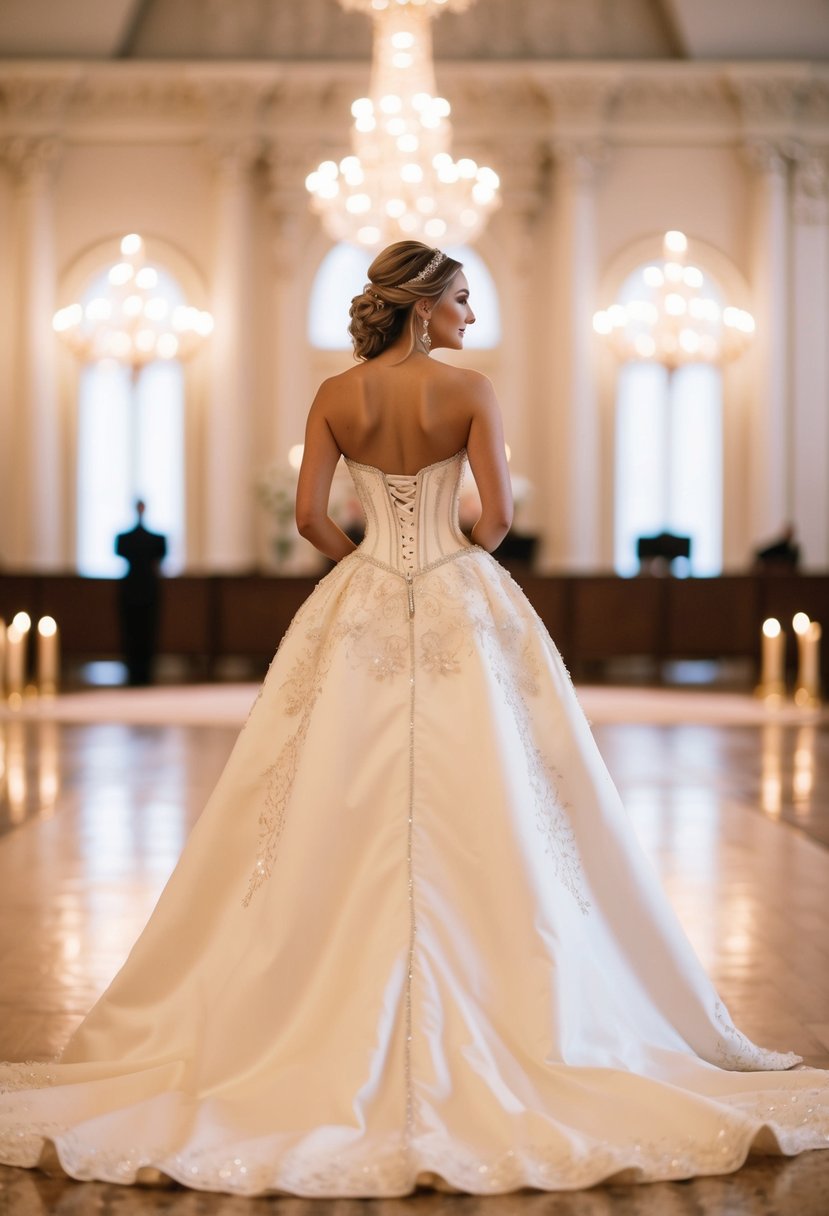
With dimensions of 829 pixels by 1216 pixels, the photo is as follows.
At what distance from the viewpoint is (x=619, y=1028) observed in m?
2.77

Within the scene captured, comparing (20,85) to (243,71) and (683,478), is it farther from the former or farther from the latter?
(683,478)

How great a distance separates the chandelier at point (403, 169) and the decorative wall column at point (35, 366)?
5000 millimetres

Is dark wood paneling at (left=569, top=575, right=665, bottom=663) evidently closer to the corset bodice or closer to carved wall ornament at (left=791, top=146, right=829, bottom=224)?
carved wall ornament at (left=791, top=146, right=829, bottom=224)

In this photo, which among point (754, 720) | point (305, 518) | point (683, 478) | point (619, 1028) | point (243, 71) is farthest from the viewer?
point (683, 478)

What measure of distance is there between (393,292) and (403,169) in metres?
9.29

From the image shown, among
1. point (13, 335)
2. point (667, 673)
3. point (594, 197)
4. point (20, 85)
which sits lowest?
point (667, 673)

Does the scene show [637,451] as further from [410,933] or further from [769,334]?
[410,933]

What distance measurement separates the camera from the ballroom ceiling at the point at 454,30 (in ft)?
52.5

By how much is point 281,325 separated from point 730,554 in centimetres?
541

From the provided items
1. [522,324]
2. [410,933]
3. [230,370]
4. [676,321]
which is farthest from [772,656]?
[410,933]

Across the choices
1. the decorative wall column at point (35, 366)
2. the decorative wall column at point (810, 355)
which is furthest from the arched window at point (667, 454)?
the decorative wall column at point (35, 366)

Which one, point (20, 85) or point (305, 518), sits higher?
point (20, 85)

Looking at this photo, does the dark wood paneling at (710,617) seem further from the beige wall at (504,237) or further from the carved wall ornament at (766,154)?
the carved wall ornament at (766,154)

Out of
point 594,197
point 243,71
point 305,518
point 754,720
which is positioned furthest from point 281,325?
point 305,518
